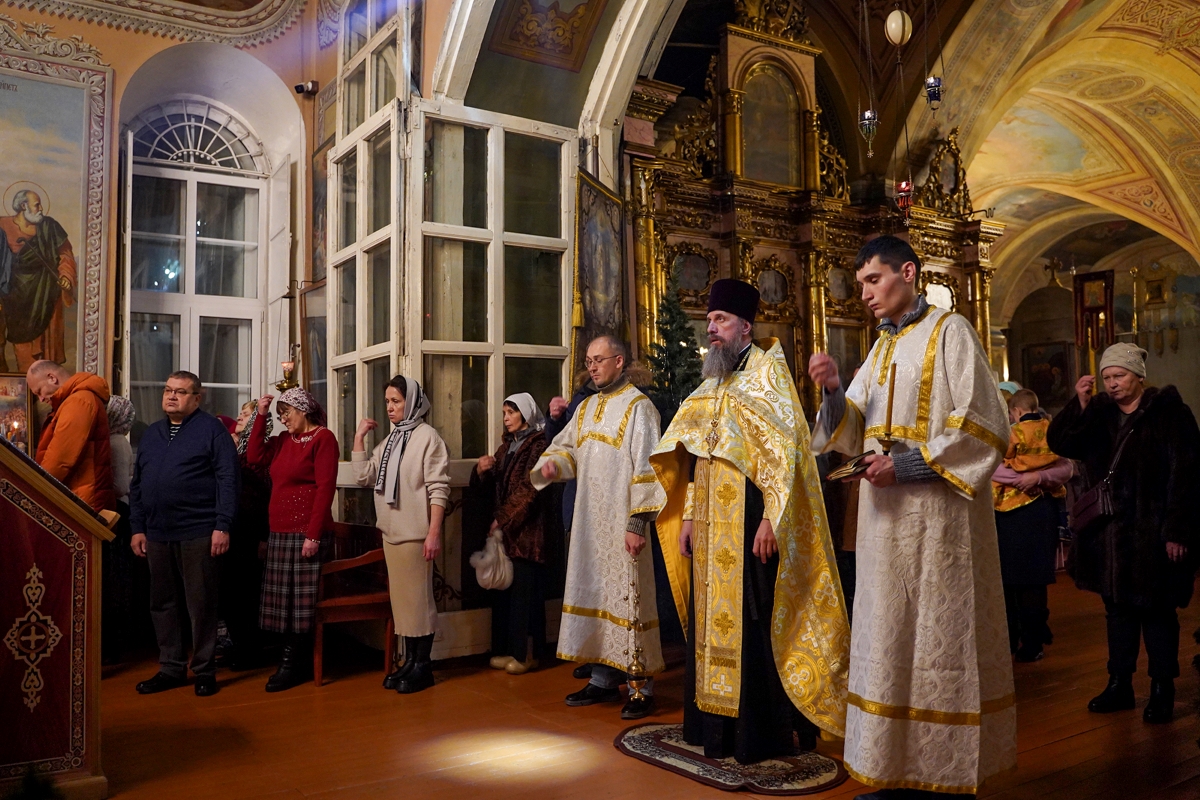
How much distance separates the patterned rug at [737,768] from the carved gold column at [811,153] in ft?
22.9

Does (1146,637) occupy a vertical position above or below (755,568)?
below

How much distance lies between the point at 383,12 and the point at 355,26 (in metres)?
0.65

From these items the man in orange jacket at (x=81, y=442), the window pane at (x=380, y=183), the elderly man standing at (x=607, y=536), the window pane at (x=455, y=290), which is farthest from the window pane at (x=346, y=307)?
the elderly man standing at (x=607, y=536)

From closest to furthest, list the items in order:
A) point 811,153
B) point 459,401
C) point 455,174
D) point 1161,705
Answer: point 1161,705 → point 459,401 → point 455,174 → point 811,153

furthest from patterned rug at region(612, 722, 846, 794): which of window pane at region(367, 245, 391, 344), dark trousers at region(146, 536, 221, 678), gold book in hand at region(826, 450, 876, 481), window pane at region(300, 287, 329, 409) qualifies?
window pane at region(300, 287, 329, 409)

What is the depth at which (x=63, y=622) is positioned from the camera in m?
3.53

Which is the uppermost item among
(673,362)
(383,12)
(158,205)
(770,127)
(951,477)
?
(770,127)

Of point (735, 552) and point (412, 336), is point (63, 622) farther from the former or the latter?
point (412, 336)

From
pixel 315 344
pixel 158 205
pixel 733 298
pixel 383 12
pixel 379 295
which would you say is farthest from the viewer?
pixel 158 205

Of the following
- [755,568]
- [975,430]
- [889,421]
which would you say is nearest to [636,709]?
[755,568]

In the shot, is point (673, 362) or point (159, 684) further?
point (673, 362)

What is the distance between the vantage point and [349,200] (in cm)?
696

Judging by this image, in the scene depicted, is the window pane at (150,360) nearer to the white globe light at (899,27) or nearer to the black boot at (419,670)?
the black boot at (419,670)

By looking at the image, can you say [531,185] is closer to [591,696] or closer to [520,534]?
[520,534]
